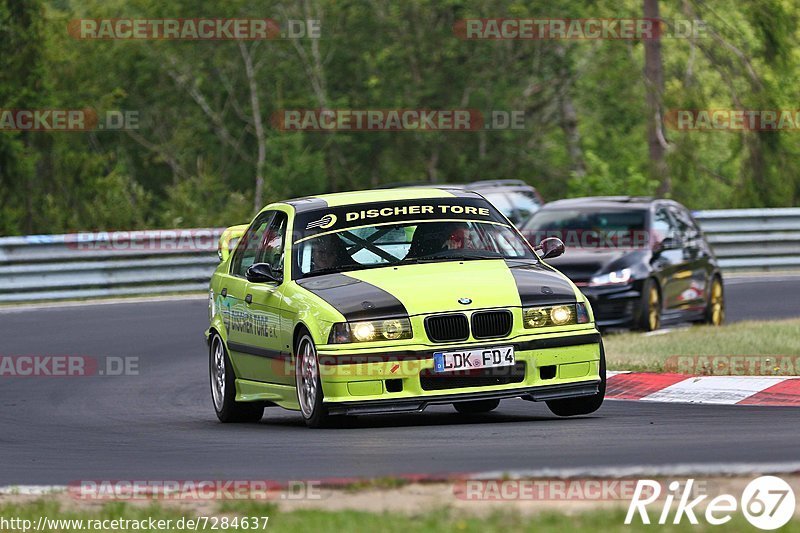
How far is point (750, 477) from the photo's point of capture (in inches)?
273

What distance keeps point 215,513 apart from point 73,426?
5255 mm

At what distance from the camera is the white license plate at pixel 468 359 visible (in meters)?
10.0

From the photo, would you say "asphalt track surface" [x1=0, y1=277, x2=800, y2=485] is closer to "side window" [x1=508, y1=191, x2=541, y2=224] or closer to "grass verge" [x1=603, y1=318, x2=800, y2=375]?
"grass verge" [x1=603, y1=318, x2=800, y2=375]

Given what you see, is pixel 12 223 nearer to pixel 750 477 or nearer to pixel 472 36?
pixel 472 36

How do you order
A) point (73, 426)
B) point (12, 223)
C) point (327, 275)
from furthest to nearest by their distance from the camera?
point (12, 223) → point (73, 426) → point (327, 275)

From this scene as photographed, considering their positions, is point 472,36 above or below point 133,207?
above

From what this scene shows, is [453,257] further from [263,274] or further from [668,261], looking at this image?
[668,261]

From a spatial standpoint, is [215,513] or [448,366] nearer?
[215,513]

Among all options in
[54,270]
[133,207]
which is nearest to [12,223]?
[133,207]
